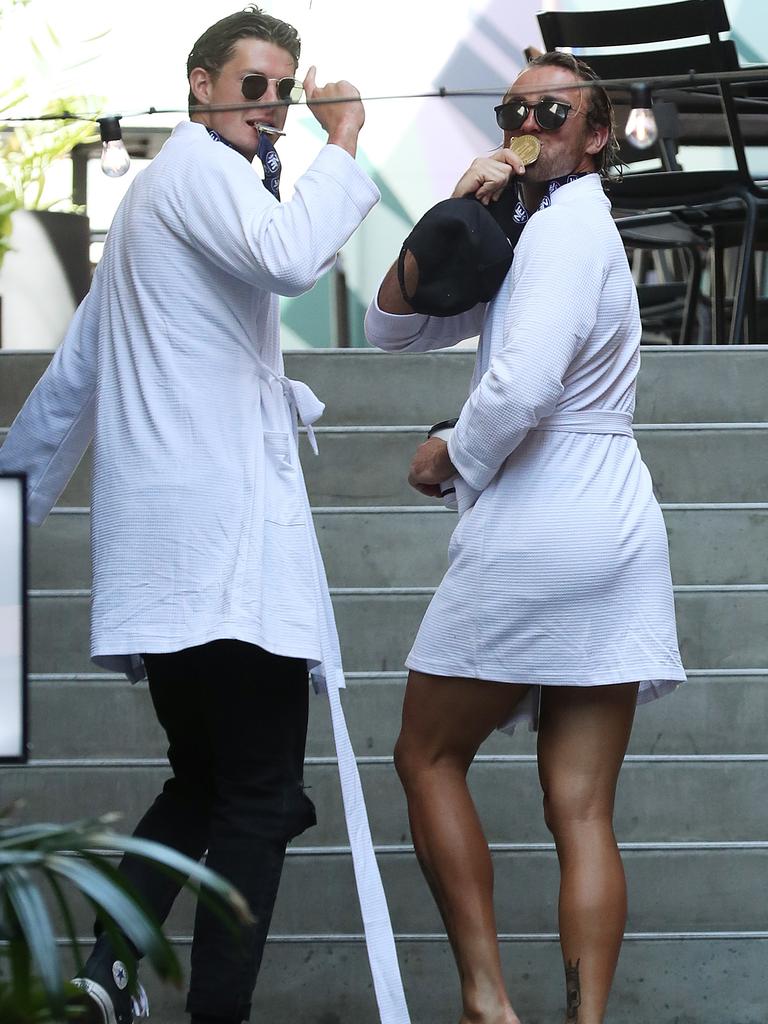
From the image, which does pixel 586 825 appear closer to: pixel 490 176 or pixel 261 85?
pixel 490 176

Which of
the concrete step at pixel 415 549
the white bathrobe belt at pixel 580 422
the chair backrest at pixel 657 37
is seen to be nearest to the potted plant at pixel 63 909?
the white bathrobe belt at pixel 580 422

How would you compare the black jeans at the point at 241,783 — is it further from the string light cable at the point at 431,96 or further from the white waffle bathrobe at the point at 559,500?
the string light cable at the point at 431,96

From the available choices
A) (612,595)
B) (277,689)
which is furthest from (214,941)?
(612,595)

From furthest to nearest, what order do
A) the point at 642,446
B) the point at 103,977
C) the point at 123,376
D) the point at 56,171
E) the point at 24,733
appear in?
1. the point at 56,171
2. the point at 642,446
3. the point at 123,376
4. the point at 103,977
5. the point at 24,733

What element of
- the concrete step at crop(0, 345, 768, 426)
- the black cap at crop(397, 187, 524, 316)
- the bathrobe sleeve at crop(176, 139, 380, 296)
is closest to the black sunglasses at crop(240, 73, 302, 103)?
the bathrobe sleeve at crop(176, 139, 380, 296)

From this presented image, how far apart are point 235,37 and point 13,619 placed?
1.07 meters

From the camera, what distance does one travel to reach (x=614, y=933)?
218 cm

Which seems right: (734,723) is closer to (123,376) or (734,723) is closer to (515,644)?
(515,644)

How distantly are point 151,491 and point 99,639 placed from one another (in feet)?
0.70

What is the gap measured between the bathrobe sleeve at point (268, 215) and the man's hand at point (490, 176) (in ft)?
0.55

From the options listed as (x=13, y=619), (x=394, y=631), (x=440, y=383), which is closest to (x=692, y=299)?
(x=440, y=383)

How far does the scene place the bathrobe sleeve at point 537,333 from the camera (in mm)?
2105

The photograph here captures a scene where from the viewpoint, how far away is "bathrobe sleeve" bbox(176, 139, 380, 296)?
82.0 inches

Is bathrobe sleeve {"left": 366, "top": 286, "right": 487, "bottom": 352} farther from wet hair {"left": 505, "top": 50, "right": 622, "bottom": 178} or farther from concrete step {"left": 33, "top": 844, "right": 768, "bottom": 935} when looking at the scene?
concrete step {"left": 33, "top": 844, "right": 768, "bottom": 935}
